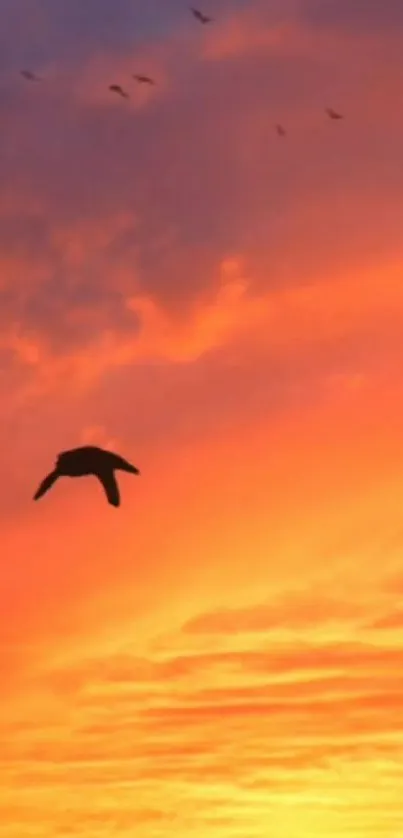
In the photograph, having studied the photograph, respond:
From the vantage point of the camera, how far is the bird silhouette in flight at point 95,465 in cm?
13312

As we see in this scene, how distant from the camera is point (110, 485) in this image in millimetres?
134750

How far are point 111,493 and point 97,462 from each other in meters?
2.12

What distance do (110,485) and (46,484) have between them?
22.9 feet

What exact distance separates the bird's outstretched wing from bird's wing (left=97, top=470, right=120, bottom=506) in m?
3.84

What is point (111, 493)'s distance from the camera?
442ft

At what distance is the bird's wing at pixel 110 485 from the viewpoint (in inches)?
5281

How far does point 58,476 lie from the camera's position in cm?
13388

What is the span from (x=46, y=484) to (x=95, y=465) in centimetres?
805

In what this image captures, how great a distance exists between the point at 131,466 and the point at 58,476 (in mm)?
4349

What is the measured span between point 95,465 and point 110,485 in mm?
1990

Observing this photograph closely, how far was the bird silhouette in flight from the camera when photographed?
437 feet

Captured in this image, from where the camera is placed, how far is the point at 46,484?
461 ft

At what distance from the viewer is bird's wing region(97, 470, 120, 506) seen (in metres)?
134

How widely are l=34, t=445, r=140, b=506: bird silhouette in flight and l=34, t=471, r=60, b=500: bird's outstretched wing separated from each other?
371 centimetres
